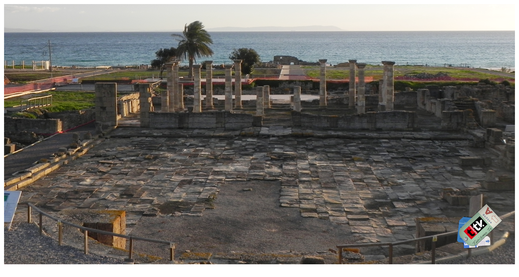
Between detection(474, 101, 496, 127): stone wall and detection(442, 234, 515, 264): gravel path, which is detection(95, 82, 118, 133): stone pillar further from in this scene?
detection(442, 234, 515, 264): gravel path

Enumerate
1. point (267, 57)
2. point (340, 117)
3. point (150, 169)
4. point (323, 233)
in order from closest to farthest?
point (323, 233) → point (150, 169) → point (340, 117) → point (267, 57)

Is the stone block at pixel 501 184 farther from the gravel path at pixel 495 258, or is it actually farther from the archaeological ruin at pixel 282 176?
the gravel path at pixel 495 258

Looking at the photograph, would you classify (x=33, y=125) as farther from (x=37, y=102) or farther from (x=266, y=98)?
(x=266, y=98)

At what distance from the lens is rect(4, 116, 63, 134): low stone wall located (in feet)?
103

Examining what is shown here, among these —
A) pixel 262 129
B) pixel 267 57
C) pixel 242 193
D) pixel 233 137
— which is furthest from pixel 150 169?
pixel 267 57

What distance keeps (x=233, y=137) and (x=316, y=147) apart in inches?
157

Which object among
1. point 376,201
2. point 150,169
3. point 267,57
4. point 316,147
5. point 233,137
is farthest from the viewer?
point 267,57

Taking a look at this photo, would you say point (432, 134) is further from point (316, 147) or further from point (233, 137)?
point (233, 137)

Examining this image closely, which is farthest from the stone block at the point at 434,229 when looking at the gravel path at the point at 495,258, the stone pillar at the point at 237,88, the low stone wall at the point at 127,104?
the stone pillar at the point at 237,88

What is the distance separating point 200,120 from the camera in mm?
31328

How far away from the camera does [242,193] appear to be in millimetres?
19859

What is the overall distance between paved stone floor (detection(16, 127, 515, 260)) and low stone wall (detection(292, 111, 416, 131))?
2.11 metres

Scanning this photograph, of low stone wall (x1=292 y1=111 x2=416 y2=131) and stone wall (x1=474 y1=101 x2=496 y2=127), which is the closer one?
low stone wall (x1=292 y1=111 x2=416 y2=131)

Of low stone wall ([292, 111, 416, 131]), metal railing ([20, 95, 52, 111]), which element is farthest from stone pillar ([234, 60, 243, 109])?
metal railing ([20, 95, 52, 111])
